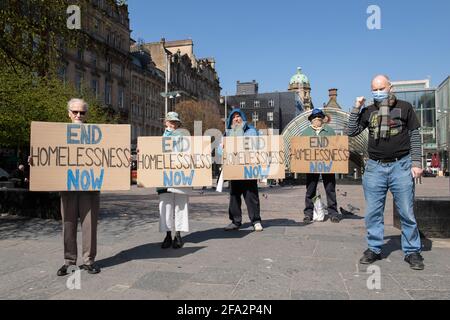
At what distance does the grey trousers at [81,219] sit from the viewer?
15.3ft

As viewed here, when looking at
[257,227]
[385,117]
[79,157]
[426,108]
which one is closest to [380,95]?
[385,117]

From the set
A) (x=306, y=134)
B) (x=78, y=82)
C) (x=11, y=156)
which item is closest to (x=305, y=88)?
(x=78, y=82)

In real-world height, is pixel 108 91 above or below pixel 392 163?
above

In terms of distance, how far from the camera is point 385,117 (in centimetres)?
483

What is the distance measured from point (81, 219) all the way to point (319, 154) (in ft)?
16.5

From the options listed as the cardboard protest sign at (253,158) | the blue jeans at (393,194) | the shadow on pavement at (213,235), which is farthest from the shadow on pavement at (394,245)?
the shadow on pavement at (213,235)

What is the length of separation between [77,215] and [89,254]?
47 centimetres

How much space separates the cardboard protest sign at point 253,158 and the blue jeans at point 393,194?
7.65 feet

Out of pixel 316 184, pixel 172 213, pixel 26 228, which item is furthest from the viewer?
pixel 316 184

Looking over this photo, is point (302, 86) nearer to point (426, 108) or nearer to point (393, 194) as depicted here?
point (426, 108)

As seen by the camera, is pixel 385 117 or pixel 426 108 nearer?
pixel 385 117

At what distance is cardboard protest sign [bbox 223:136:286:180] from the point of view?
23.6 feet

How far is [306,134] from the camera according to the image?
8602 millimetres
